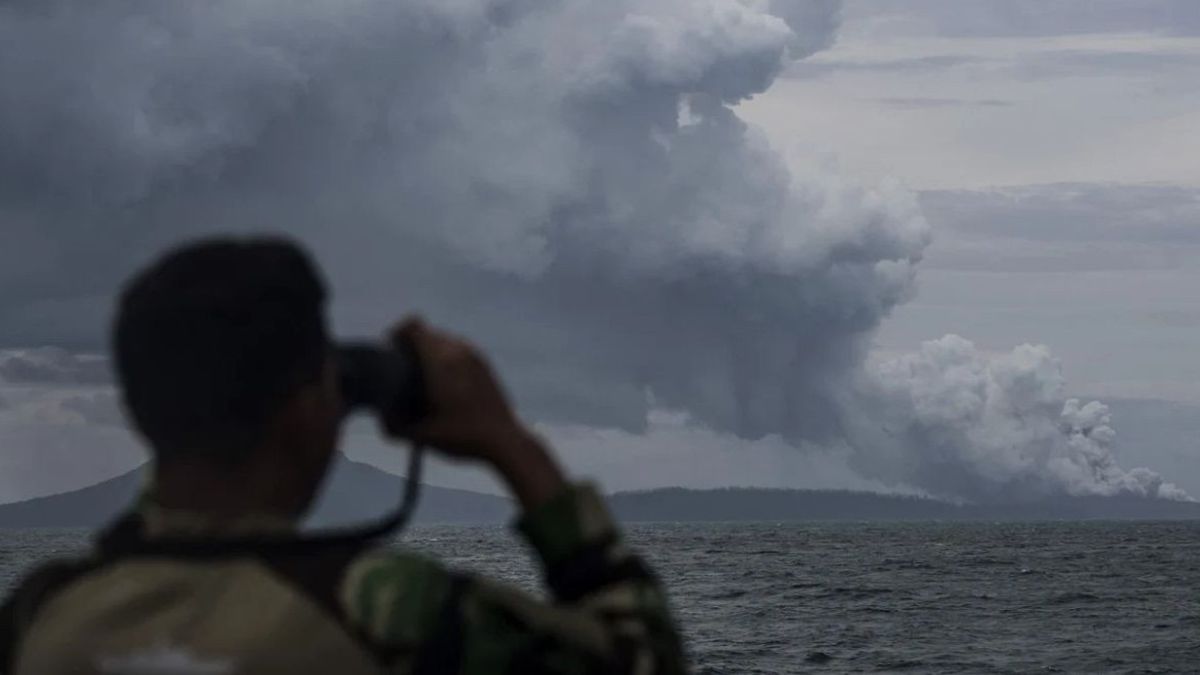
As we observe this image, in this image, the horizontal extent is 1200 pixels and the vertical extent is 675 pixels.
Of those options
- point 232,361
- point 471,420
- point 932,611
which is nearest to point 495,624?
point 471,420

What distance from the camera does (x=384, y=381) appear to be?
9.24 feet

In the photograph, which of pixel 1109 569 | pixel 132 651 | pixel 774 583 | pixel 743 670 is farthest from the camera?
pixel 1109 569

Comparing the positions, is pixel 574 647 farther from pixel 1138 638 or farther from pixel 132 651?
pixel 1138 638

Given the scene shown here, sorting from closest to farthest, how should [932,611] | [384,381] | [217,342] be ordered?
1. [217,342]
2. [384,381]
3. [932,611]

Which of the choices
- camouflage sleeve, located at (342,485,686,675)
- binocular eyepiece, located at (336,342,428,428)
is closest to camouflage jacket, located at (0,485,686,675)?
camouflage sleeve, located at (342,485,686,675)

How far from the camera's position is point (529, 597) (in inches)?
109

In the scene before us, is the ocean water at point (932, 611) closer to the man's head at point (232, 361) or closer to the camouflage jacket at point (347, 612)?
the camouflage jacket at point (347, 612)

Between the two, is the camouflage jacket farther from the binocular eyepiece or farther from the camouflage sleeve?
the binocular eyepiece

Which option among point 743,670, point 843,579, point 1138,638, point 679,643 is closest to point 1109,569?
point 843,579

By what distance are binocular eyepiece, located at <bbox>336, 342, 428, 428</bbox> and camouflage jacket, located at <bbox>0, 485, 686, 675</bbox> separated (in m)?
0.22

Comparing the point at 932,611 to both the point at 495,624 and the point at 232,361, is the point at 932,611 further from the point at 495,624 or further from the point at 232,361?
the point at 232,361

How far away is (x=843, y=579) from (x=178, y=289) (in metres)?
96.4

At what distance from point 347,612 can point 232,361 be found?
0.41 meters

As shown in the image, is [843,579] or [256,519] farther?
[843,579]
